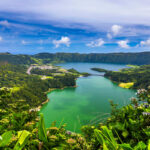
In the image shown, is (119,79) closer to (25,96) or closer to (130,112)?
(25,96)

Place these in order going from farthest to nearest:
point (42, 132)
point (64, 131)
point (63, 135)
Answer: point (64, 131)
point (63, 135)
point (42, 132)

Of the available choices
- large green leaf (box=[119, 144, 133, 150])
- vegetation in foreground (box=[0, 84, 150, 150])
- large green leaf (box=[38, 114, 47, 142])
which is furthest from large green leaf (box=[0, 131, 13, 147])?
large green leaf (box=[119, 144, 133, 150])

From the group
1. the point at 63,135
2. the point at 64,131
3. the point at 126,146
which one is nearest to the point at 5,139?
the point at 63,135

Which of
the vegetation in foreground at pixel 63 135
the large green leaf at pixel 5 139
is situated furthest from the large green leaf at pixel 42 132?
the large green leaf at pixel 5 139

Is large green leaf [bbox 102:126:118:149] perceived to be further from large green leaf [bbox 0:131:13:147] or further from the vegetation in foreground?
large green leaf [bbox 0:131:13:147]

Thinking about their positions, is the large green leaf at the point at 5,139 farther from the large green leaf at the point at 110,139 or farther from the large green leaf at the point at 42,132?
the large green leaf at the point at 110,139

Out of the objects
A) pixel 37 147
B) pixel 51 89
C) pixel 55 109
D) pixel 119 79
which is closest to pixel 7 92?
pixel 37 147

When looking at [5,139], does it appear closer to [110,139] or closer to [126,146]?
[110,139]

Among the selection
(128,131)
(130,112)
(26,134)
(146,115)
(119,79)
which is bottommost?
(119,79)
